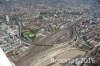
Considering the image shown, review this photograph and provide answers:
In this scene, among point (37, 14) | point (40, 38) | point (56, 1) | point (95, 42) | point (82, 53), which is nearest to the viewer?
point (82, 53)

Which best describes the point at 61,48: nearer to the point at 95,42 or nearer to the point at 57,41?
the point at 57,41

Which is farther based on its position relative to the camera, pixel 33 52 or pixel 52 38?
pixel 52 38

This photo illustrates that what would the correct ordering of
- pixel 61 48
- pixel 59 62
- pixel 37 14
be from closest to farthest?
pixel 59 62
pixel 61 48
pixel 37 14

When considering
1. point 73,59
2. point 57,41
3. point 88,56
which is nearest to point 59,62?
point 73,59

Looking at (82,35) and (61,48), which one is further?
(82,35)

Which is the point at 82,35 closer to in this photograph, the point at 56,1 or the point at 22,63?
the point at 22,63

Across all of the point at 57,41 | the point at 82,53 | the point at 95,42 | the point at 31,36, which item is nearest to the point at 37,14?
the point at 31,36
